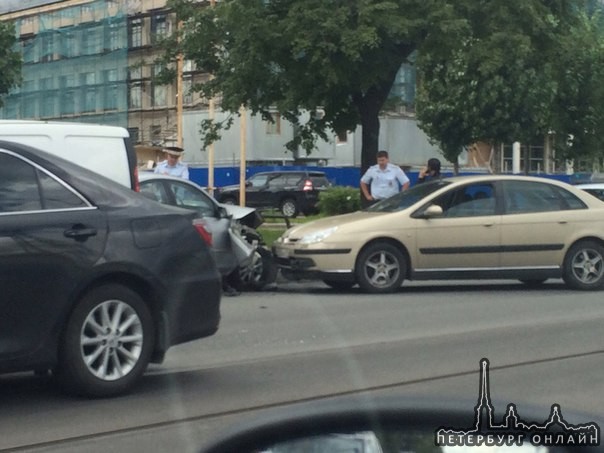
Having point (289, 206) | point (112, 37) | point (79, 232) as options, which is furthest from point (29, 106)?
point (79, 232)

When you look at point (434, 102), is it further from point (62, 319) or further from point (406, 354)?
point (62, 319)

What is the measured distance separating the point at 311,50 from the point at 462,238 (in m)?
4.18

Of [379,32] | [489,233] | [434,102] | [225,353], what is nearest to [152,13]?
[434,102]

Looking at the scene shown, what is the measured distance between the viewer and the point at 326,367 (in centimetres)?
883

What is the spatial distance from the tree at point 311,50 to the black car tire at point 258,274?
3.50 m

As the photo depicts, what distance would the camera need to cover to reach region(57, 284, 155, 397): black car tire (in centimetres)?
717

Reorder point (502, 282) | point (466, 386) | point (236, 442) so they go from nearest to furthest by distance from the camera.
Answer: point (236, 442), point (466, 386), point (502, 282)

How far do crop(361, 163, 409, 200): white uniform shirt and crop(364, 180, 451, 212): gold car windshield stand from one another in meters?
2.19

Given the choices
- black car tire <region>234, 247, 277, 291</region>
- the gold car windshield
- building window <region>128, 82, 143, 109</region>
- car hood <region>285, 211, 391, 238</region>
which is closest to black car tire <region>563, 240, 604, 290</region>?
Result: the gold car windshield

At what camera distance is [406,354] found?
950 cm

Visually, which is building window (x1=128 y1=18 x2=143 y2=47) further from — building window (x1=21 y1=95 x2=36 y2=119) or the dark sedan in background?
the dark sedan in background

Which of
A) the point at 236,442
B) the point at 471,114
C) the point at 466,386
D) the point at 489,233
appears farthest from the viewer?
the point at 471,114

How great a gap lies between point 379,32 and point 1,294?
1119 centimetres

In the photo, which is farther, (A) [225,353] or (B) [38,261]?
(A) [225,353]
